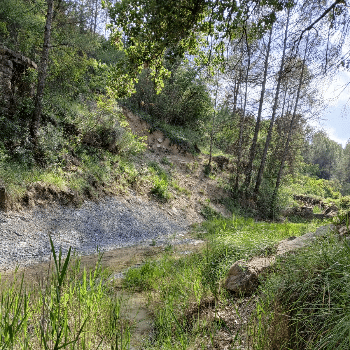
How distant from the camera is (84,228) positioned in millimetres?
7793

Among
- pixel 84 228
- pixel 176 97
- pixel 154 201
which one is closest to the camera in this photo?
pixel 84 228

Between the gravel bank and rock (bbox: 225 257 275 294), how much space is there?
9.67 feet

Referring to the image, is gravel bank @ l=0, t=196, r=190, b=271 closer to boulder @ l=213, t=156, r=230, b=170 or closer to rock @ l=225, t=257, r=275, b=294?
rock @ l=225, t=257, r=275, b=294

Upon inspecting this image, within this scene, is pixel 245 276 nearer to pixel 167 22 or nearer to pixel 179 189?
pixel 167 22

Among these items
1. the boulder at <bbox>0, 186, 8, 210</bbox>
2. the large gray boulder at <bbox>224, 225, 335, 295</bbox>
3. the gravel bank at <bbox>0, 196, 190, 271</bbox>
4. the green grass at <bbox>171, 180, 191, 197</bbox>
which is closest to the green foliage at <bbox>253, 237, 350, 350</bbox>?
the large gray boulder at <bbox>224, 225, 335, 295</bbox>

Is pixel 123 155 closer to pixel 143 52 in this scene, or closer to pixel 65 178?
pixel 65 178

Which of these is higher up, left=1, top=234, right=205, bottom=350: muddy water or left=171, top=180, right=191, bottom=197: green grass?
left=171, top=180, right=191, bottom=197: green grass

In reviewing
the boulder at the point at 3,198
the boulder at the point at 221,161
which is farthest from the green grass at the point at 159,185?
the boulder at the point at 3,198

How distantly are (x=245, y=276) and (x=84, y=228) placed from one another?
5842 millimetres

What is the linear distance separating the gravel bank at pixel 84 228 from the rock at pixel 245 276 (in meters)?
2.95

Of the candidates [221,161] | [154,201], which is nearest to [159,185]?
[154,201]

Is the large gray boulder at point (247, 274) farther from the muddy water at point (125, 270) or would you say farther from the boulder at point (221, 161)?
the boulder at point (221, 161)

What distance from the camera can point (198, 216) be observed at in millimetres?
13695

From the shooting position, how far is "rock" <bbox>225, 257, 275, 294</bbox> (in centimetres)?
307
